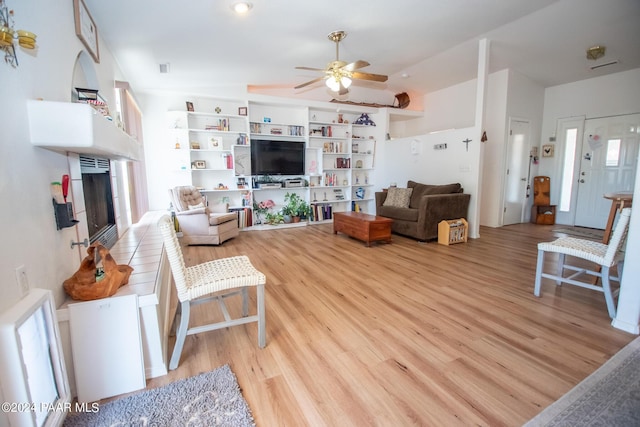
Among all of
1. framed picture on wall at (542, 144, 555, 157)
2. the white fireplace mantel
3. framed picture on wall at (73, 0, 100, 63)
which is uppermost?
framed picture on wall at (73, 0, 100, 63)

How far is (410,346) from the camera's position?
1.81 metres

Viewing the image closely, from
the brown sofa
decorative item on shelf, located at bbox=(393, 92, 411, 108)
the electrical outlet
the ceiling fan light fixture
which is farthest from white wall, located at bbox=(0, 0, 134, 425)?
decorative item on shelf, located at bbox=(393, 92, 411, 108)

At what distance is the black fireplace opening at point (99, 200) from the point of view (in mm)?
2150

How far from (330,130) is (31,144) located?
5.23 meters

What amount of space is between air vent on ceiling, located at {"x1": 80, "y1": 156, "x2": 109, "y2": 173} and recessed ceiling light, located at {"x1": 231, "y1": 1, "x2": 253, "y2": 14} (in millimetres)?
1880

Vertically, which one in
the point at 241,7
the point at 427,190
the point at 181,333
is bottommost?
the point at 181,333

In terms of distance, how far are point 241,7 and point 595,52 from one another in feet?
17.0

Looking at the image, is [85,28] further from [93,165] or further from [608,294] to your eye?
[608,294]

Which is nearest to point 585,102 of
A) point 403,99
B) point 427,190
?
point 403,99

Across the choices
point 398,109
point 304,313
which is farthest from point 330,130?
point 304,313

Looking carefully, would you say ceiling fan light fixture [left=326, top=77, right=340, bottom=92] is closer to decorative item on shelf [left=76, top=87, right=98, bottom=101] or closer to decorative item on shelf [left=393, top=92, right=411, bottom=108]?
decorative item on shelf [left=76, top=87, right=98, bottom=101]

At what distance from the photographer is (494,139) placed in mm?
5484

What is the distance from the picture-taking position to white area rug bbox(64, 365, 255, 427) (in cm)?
126

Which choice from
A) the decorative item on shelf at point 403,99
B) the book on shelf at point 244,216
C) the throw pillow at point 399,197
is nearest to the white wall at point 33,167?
the book on shelf at point 244,216
